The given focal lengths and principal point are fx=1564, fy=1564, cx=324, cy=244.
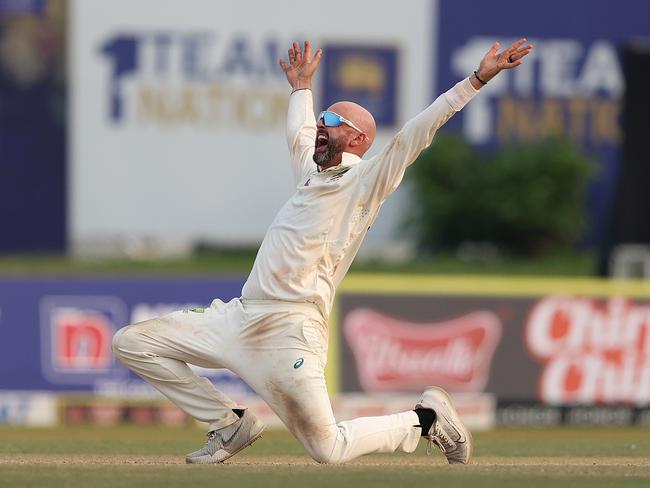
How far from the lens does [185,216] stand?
1001 inches

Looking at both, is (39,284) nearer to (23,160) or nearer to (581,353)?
(581,353)

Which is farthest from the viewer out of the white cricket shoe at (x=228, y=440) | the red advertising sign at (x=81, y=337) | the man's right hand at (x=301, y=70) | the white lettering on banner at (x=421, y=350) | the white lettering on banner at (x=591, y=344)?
the white lettering on banner at (x=591, y=344)

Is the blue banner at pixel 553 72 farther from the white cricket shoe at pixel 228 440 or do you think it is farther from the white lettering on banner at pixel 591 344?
the white cricket shoe at pixel 228 440

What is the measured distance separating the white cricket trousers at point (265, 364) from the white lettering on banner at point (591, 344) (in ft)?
23.8

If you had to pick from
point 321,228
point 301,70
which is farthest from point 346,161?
point 301,70

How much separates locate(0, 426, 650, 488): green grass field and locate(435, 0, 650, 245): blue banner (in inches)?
582

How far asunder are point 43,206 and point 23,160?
0.82 metres

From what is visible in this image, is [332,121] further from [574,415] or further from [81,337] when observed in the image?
[574,415]

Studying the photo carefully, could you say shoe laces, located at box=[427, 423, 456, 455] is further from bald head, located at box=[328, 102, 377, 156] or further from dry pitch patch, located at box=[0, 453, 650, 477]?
bald head, located at box=[328, 102, 377, 156]

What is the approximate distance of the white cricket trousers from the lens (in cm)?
814

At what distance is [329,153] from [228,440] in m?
1.64

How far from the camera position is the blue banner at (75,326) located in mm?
15086

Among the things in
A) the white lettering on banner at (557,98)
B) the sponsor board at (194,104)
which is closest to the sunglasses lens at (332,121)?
the sponsor board at (194,104)

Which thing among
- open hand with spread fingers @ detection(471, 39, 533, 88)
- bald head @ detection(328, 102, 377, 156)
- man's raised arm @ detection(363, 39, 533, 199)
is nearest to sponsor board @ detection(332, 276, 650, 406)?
bald head @ detection(328, 102, 377, 156)
